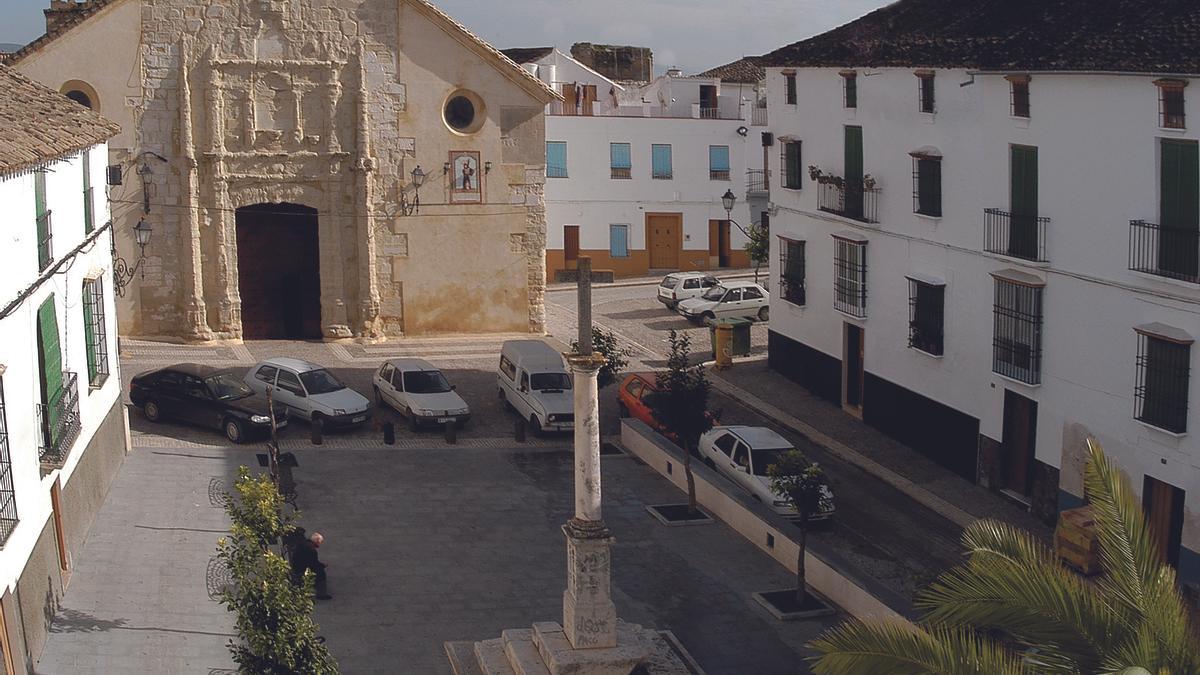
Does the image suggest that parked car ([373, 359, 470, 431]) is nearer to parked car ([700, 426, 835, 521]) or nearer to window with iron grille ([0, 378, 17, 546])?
parked car ([700, 426, 835, 521])

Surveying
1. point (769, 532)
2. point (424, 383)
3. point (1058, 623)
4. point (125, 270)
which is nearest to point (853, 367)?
point (424, 383)

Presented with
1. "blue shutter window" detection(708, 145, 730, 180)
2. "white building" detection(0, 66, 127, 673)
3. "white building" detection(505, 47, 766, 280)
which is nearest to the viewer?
"white building" detection(0, 66, 127, 673)

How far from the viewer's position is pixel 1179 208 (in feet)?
77.2

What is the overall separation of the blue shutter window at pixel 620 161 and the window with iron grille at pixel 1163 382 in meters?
30.7

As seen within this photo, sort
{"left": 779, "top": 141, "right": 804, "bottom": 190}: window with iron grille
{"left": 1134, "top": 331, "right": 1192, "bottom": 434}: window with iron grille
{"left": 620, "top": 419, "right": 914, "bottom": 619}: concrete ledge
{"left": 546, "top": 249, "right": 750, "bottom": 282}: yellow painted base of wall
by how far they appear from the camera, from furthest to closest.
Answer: {"left": 546, "top": 249, "right": 750, "bottom": 282}: yellow painted base of wall → {"left": 779, "top": 141, "right": 804, "bottom": 190}: window with iron grille → {"left": 1134, "top": 331, "right": 1192, "bottom": 434}: window with iron grille → {"left": 620, "top": 419, "right": 914, "bottom": 619}: concrete ledge

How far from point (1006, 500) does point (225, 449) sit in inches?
581

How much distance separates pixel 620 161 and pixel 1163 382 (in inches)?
1242

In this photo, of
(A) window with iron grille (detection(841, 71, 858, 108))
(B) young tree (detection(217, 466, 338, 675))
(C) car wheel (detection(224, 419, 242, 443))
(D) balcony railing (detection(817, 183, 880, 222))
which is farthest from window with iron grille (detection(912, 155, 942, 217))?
(B) young tree (detection(217, 466, 338, 675))

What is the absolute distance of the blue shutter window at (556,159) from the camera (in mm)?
52812

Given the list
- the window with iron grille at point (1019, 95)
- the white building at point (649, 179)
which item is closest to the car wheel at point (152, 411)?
the window with iron grille at point (1019, 95)

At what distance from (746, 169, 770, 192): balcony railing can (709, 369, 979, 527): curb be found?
18473mm

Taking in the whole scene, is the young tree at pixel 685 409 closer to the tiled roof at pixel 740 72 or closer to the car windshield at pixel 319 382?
the car windshield at pixel 319 382

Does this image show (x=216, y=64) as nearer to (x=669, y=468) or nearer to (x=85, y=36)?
(x=85, y=36)

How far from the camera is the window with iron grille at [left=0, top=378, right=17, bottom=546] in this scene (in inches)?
680
